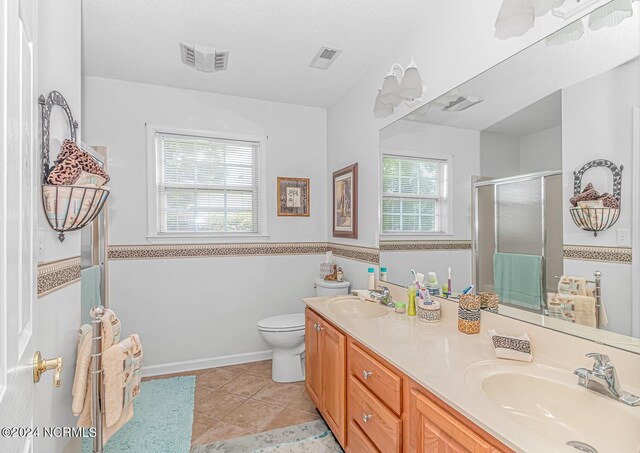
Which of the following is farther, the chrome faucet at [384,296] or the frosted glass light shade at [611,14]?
the chrome faucet at [384,296]

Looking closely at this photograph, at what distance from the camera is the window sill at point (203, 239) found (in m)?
2.94

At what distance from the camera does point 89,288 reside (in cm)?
222

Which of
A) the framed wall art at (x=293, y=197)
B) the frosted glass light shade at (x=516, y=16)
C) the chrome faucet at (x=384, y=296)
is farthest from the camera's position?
the framed wall art at (x=293, y=197)

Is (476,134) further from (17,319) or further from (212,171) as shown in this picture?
(212,171)

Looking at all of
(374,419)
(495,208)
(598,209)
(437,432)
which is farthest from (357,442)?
(598,209)

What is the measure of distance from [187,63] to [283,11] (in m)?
1.02

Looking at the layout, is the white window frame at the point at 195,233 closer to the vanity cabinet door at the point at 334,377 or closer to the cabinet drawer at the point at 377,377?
the vanity cabinet door at the point at 334,377

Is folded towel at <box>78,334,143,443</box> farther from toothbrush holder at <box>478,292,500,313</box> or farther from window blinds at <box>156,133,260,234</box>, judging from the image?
toothbrush holder at <box>478,292,500,313</box>

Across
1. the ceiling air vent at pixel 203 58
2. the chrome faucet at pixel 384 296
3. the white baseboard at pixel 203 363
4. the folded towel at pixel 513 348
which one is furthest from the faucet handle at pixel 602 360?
the white baseboard at pixel 203 363

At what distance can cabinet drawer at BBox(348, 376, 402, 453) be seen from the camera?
4.17 feet

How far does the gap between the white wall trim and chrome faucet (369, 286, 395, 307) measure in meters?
1.27

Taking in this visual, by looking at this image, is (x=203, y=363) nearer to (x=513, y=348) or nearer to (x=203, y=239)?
(x=203, y=239)

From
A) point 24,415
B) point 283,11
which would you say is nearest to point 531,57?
point 283,11

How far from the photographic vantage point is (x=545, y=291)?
4.35 ft
